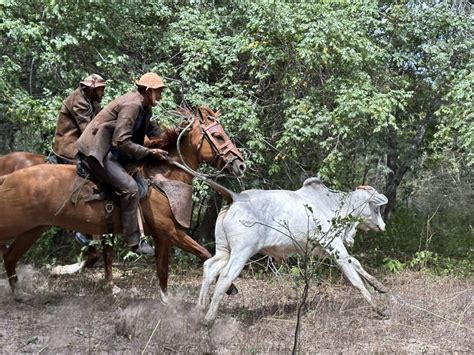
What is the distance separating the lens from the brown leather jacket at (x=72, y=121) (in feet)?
26.3

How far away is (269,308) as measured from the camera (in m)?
7.48

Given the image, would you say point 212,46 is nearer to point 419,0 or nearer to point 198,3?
point 198,3

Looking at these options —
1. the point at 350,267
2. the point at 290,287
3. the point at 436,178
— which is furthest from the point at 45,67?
the point at 436,178

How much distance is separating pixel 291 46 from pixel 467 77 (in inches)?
107

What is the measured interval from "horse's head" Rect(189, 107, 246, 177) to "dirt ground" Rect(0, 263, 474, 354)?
60.9 inches

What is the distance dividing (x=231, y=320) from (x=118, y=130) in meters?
2.29

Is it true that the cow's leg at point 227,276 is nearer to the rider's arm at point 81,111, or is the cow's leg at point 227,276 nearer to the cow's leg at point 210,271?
the cow's leg at point 210,271

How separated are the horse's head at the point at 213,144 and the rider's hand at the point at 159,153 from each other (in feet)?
1.16

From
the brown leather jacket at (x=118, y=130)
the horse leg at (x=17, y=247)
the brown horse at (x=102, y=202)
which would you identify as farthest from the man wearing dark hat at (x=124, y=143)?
the horse leg at (x=17, y=247)

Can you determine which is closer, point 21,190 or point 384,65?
point 21,190

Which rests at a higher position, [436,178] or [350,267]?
[350,267]

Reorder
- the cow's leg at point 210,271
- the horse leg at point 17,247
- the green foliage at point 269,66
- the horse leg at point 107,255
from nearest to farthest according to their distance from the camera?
the cow's leg at point 210,271 → the horse leg at point 17,247 → the horse leg at point 107,255 → the green foliage at point 269,66

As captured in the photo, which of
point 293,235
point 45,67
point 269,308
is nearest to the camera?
point 293,235

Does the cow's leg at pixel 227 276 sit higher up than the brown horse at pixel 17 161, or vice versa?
the brown horse at pixel 17 161
